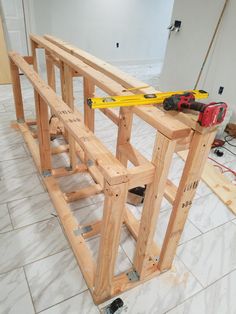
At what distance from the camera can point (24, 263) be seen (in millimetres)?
1470

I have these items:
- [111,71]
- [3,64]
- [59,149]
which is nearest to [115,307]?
[111,71]

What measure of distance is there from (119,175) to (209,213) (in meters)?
1.35

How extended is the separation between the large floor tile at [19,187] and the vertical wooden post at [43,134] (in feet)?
0.40

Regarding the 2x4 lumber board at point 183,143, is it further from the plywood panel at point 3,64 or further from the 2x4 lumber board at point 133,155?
the plywood panel at point 3,64

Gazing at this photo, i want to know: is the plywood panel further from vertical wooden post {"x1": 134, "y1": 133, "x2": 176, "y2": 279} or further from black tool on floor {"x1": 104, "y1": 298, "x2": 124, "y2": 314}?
black tool on floor {"x1": 104, "y1": 298, "x2": 124, "y2": 314}

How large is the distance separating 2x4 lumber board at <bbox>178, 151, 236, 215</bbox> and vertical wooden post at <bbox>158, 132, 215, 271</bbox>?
881 millimetres

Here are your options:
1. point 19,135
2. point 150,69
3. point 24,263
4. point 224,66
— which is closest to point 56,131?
point 19,135

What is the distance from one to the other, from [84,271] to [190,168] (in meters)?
0.86

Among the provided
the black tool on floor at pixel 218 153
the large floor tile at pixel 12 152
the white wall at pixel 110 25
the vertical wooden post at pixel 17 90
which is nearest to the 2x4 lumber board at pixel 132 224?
the large floor tile at pixel 12 152

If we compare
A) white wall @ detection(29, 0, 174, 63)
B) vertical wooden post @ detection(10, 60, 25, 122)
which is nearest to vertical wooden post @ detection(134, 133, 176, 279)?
vertical wooden post @ detection(10, 60, 25, 122)

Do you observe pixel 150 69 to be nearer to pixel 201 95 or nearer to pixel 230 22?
pixel 230 22

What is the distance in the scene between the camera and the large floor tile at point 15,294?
4.15ft

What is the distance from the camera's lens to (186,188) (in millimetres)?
1104

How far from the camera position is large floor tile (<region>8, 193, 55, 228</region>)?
5.70ft
